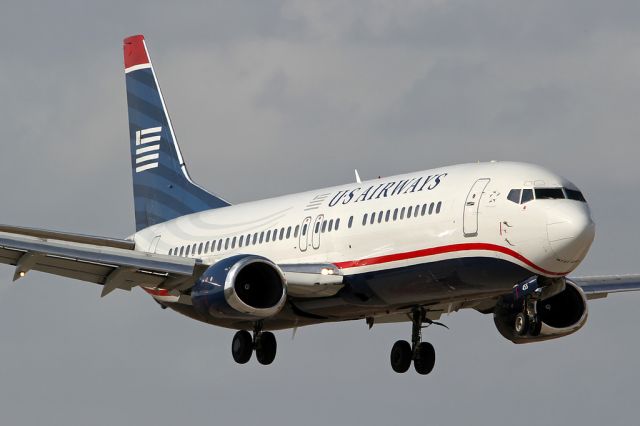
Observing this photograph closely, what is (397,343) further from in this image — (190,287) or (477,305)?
(190,287)

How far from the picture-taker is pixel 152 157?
60000 millimetres

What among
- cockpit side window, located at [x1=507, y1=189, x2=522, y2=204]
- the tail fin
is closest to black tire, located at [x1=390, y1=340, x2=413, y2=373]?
the tail fin

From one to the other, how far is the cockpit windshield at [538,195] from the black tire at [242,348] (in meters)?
10.7

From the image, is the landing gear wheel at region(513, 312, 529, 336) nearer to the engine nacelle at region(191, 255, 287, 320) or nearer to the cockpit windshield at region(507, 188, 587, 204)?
the cockpit windshield at region(507, 188, 587, 204)

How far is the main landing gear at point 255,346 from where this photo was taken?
49800 millimetres

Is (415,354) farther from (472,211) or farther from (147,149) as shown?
(147,149)

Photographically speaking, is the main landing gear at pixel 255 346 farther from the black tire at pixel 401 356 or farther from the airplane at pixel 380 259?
the black tire at pixel 401 356

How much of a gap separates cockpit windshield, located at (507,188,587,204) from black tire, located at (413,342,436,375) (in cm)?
Answer: 850

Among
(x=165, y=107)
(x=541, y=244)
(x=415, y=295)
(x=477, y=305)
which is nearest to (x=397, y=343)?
(x=477, y=305)

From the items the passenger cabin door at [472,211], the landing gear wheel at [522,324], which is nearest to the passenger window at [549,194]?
the passenger cabin door at [472,211]

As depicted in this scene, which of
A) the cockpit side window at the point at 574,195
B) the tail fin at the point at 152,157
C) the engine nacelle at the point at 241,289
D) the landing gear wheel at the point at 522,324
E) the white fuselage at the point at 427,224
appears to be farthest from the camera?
the tail fin at the point at 152,157

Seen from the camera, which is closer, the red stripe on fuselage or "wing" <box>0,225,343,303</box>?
the red stripe on fuselage

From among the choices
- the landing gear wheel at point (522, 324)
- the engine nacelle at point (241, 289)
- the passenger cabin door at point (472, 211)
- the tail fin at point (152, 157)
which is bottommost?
the landing gear wheel at point (522, 324)

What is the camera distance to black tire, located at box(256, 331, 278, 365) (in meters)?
49.9
